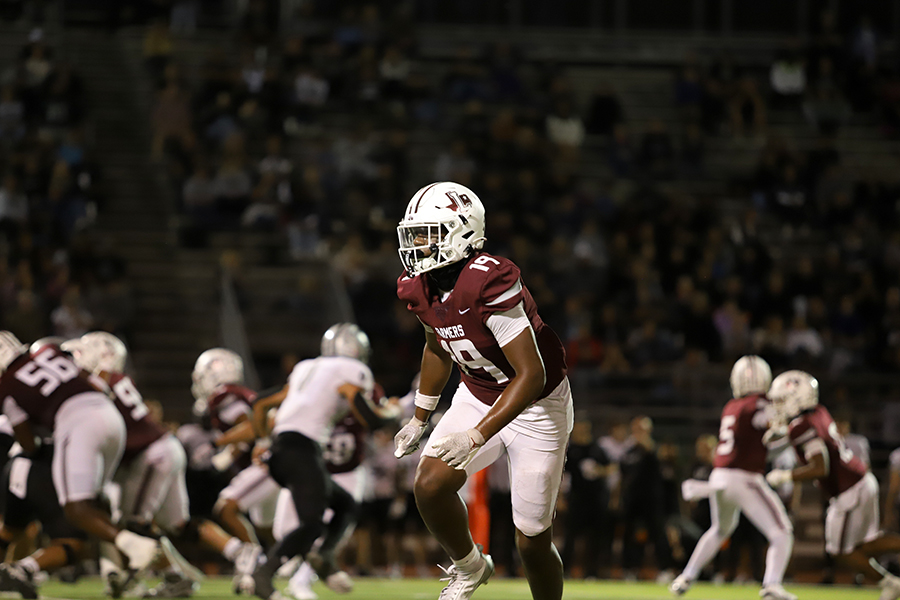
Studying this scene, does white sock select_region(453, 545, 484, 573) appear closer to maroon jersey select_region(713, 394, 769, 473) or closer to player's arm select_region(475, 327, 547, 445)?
player's arm select_region(475, 327, 547, 445)

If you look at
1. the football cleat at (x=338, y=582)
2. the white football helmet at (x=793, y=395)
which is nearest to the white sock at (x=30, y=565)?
the football cleat at (x=338, y=582)

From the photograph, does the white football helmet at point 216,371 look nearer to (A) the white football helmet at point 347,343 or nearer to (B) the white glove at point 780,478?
(A) the white football helmet at point 347,343

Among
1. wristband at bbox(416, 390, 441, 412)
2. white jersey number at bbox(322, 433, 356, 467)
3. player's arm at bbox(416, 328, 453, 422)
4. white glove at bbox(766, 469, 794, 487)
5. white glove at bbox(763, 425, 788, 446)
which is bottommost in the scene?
white glove at bbox(766, 469, 794, 487)

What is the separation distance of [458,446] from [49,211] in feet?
36.5

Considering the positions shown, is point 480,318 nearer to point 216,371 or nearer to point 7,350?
point 7,350

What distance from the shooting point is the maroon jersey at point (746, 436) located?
31.5 feet

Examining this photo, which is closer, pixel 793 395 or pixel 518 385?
pixel 518 385

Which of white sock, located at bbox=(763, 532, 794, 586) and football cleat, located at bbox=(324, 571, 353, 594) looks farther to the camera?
white sock, located at bbox=(763, 532, 794, 586)

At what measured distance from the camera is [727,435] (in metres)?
9.73

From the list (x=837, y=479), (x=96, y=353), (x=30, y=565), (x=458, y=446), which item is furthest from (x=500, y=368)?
(x=837, y=479)

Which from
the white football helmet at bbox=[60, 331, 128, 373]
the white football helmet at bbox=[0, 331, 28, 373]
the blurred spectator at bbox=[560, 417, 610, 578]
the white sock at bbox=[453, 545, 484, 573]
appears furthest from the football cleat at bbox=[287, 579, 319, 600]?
the blurred spectator at bbox=[560, 417, 610, 578]

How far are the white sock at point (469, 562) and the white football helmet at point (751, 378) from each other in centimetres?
459

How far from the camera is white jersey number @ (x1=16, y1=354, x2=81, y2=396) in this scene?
26.5 ft

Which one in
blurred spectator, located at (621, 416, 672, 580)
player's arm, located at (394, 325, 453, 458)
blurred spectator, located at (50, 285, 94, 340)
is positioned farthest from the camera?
blurred spectator, located at (50, 285, 94, 340)
